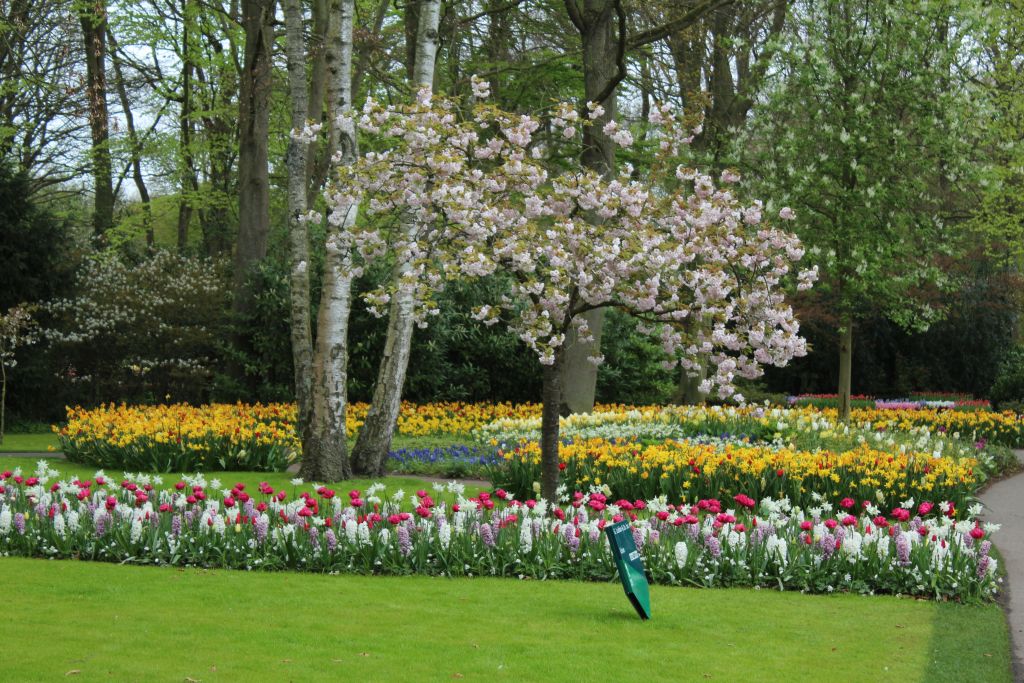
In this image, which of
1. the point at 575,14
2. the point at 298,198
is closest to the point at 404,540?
the point at 298,198

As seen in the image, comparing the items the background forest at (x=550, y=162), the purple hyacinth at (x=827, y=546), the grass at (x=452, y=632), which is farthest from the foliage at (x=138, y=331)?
the purple hyacinth at (x=827, y=546)

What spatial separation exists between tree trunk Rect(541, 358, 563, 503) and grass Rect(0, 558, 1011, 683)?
1422mm

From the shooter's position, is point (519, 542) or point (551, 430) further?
point (551, 430)

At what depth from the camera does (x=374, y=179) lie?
8.08 m

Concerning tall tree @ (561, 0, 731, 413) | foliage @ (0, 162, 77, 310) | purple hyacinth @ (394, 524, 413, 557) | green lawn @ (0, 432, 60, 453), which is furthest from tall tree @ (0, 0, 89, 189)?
purple hyacinth @ (394, 524, 413, 557)

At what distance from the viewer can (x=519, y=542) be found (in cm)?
742

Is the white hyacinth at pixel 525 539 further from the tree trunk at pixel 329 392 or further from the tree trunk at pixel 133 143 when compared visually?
the tree trunk at pixel 133 143

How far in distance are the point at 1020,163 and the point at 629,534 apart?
1619 centimetres

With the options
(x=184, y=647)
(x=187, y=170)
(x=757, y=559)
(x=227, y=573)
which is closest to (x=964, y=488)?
(x=757, y=559)

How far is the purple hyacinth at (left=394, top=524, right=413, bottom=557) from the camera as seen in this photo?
23.9ft

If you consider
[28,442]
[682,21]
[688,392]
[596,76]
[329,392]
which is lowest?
[28,442]

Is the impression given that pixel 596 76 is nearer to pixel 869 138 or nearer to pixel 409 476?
pixel 869 138

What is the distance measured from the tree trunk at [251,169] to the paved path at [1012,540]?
12327mm

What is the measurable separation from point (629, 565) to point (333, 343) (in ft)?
21.7
